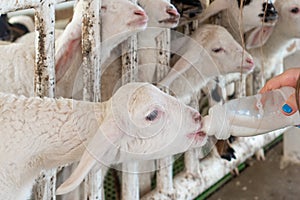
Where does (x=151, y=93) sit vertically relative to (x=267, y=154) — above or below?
above

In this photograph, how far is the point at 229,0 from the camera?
2.28 metres

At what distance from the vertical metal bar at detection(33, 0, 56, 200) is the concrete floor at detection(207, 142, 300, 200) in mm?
1268

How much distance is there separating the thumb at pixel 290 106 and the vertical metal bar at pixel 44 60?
620 millimetres

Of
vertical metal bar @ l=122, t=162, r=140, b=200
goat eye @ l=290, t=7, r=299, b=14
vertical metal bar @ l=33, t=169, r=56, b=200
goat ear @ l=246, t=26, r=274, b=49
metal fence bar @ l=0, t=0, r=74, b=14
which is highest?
metal fence bar @ l=0, t=0, r=74, b=14

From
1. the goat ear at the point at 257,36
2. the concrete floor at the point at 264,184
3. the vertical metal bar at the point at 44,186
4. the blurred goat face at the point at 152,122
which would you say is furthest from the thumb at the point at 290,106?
the concrete floor at the point at 264,184

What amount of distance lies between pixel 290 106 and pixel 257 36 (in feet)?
3.33

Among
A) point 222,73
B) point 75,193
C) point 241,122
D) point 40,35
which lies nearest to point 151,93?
point 241,122

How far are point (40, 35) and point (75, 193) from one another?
0.68 m

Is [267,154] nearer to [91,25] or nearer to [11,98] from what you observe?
[91,25]

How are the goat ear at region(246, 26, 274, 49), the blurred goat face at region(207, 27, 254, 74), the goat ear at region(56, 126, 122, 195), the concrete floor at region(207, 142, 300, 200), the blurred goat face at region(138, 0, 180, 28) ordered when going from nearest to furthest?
1. the goat ear at region(56, 126, 122, 195)
2. the blurred goat face at region(138, 0, 180, 28)
3. the blurred goat face at region(207, 27, 254, 74)
4. the goat ear at region(246, 26, 274, 49)
5. the concrete floor at region(207, 142, 300, 200)

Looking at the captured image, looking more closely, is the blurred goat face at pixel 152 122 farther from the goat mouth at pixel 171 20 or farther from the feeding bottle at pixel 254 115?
the goat mouth at pixel 171 20

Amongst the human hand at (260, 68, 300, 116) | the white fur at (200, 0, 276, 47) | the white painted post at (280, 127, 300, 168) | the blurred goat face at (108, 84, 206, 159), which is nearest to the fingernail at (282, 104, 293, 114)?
the human hand at (260, 68, 300, 116)

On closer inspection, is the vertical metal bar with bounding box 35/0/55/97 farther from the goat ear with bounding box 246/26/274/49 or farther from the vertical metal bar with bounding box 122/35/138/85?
the goat ear with bounding box 246/26/274/49

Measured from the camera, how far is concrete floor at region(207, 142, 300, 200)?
9.20 ft
